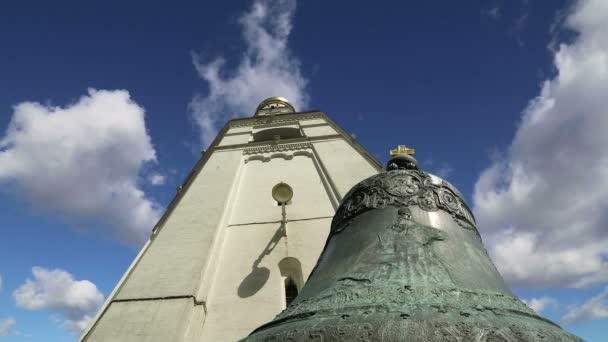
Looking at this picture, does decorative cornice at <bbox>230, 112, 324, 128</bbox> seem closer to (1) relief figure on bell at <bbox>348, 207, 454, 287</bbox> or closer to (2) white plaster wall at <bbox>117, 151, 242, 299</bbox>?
(2) white plaster wall at <bbox>117, 151, 242, 299</bbox>

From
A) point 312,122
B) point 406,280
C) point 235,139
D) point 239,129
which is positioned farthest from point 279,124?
point 406,280

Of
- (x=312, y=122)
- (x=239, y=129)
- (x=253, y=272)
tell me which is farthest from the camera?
(x=239, y=129)

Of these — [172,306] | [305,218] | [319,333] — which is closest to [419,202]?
[319,333]

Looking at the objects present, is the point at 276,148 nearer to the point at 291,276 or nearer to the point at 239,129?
the point at 239,129

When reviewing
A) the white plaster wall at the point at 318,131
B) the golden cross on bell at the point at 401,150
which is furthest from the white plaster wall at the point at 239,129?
the golden cross on bell at the point at 401,150

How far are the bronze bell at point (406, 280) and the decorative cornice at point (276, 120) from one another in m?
8.61

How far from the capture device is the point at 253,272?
6.61 m

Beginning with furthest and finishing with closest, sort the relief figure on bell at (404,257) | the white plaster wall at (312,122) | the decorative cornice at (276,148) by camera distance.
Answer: the white plaster wall at (312,122) < the decorative cornice at (276,148) < the relief figure on bell at (404,257)

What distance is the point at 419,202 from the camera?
2.18 meters

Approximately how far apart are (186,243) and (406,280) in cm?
584

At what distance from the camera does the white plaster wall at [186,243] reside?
235 inches

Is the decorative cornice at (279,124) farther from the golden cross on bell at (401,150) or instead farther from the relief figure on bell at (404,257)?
the relief figure on bell at (404,257)

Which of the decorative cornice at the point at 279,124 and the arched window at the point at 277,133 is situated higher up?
the decorative cornice at the point at 279,124

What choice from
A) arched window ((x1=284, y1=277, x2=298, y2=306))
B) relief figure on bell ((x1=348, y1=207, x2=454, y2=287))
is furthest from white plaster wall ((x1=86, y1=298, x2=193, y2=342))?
relief figure on bell ((x1=348, y1=207, x2=454, y2=287))
